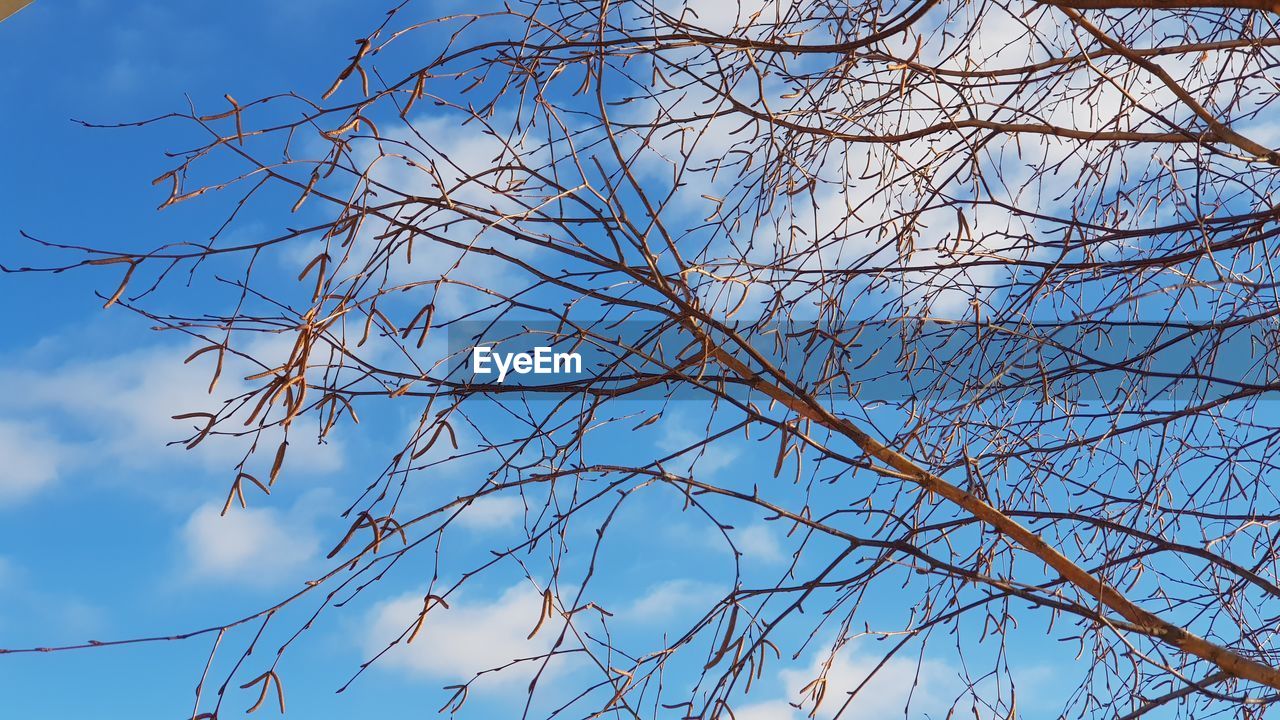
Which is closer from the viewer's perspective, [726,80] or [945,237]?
[726,80]

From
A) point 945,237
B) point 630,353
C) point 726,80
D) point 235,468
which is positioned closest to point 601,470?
point 630,353

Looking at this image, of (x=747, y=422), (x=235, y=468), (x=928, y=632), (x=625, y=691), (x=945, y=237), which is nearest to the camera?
(x=235, y=468)

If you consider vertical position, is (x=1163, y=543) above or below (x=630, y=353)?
below

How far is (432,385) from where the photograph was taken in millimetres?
1572

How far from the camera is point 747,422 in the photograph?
1652 millimetres

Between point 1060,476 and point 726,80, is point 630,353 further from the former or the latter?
point 1060,476

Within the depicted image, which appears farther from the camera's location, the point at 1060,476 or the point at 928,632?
the point at 1060,476

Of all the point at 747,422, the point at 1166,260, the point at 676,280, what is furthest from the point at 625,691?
the point at 1166,260

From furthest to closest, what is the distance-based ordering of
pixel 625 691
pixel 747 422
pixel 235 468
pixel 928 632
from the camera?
1. pixel 928 632
2. pixel 747 422
3. pixel 625 691
4. pixel 235 468

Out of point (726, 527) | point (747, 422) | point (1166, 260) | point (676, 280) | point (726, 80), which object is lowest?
point (726, 527)

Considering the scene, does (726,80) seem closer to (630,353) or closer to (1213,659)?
(630,353)

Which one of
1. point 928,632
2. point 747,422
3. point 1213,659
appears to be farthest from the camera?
point 928,632

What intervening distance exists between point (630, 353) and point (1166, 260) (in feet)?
3.72

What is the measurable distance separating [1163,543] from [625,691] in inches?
40.4
